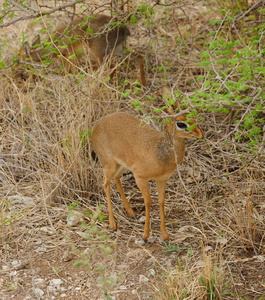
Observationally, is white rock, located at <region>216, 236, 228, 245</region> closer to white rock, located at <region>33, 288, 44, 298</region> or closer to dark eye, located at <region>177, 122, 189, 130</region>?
dark eye, located at <region>177, 122, 189, 130</region>

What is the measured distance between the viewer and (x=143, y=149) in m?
3.55

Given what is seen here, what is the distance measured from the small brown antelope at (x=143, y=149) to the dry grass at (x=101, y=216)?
0.18 metres

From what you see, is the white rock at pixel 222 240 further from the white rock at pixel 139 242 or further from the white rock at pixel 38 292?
the white rock at pixel 38 292

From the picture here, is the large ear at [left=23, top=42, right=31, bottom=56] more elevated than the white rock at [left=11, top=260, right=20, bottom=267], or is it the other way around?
the large ear at [left=23, top=42, right=31, bottom=56]

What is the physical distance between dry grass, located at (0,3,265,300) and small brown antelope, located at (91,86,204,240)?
18cm

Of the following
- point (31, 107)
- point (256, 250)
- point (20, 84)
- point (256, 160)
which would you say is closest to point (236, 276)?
point (256, 250)

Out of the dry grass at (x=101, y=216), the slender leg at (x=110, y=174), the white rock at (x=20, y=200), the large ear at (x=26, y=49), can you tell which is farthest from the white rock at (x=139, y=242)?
the large ear at (x=26, y=49)

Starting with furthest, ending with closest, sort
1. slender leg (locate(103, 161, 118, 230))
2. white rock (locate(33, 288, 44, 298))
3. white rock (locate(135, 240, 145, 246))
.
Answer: slender leg (locate(103, 161, 118, 230))
white rock (locate(135, 240, 145, 246))
white rock (locate(33, 288, 44, 298))

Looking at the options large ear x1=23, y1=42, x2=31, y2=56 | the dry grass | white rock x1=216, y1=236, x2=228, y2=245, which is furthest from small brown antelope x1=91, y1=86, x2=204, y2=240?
large ear x1=23, y1=42, x2=31, y2=56

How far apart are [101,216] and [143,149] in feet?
2.42

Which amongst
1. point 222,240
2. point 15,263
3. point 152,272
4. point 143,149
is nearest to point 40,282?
point 15,263

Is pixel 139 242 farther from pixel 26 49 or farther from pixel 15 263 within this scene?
pixel 26 49

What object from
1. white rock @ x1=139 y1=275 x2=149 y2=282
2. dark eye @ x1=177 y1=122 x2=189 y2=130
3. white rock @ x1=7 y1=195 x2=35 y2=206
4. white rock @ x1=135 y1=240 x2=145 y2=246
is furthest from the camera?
white rock @ x1=7 y1=195 x2=35 y2=206

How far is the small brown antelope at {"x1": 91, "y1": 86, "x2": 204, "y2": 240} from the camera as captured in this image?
3.45 meters
